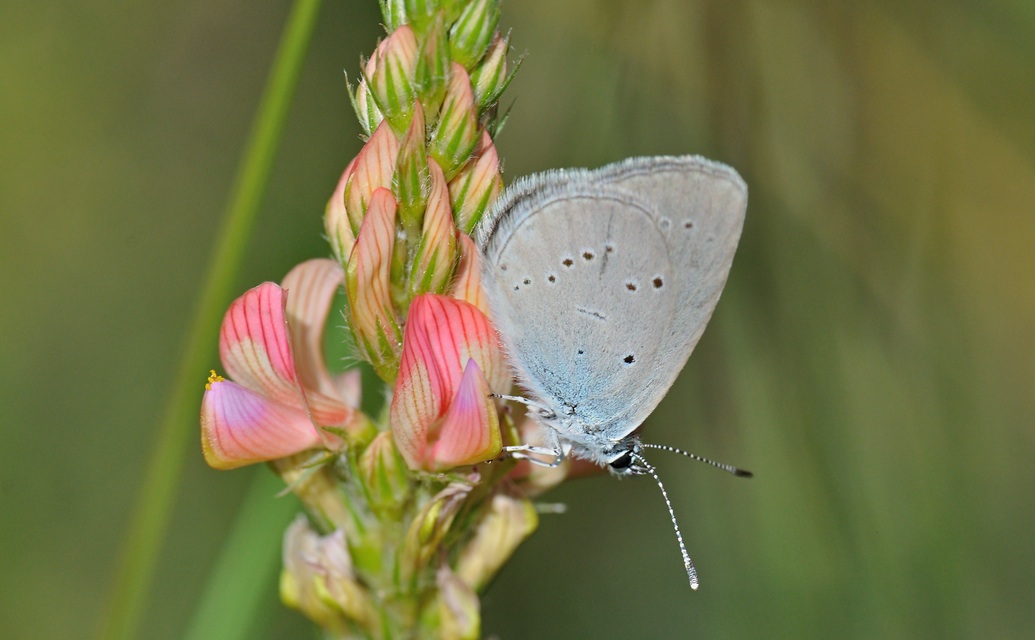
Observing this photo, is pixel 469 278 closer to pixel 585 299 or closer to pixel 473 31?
pixel 585 299

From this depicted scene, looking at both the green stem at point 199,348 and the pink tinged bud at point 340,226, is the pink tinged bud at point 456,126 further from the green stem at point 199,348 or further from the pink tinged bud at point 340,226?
the green stem at point 199,348

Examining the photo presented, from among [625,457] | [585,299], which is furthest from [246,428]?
[625,457]

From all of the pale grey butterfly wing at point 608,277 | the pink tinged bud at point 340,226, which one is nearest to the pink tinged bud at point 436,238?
the pale grey butterfly wing at point 608,277

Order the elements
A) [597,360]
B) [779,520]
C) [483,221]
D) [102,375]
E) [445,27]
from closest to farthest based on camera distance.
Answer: [445,27] → [483,221] → [597,360] → [779,520] → [102,375]

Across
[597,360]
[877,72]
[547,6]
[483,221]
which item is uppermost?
[547,6]

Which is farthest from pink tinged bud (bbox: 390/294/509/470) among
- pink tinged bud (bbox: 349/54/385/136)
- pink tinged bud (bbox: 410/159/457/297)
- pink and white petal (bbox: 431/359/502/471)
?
pink tinged bud (bbox: 349/54/385/136)

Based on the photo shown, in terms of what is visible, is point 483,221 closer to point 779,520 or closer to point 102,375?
point 779,520

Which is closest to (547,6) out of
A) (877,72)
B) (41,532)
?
(877,72)
